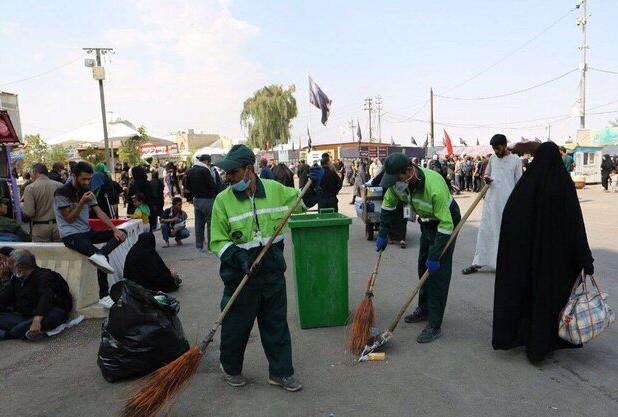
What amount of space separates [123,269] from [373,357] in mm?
3885

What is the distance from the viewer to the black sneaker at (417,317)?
5.08 metres

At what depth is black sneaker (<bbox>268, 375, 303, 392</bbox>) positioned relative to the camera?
3664 mm

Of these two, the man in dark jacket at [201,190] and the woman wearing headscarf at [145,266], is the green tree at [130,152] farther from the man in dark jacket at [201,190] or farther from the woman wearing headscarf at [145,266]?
the woman wearing headscarf at [145,266]

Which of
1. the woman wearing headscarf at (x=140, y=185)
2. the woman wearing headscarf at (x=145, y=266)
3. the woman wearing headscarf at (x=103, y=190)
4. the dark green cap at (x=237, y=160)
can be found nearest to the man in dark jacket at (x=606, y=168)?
the woman wearing headscarf at (x=140, y=185)

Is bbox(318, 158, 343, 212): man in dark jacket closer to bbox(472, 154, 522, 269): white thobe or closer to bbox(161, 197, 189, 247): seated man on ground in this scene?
bbox(161, 197, 189, 247): seated man on ground

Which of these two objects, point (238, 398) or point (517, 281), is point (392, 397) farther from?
point (517, 281)

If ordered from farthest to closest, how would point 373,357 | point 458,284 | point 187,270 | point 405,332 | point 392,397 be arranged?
point 187,270 < point 458,284 < point 405,332 < point 373,357 < point 392,397

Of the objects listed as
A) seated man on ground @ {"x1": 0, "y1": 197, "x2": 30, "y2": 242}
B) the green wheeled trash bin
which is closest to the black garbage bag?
the green wheeled trash bin

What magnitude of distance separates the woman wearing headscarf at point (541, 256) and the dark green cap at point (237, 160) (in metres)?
2.15

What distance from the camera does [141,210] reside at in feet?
28.1

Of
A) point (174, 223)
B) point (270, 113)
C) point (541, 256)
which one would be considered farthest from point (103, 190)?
point (270, 113)

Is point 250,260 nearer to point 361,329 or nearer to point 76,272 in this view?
point 361,329

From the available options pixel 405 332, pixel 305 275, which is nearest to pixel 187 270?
pixel 305 275

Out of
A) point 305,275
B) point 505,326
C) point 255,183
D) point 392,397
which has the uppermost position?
point 255,183
